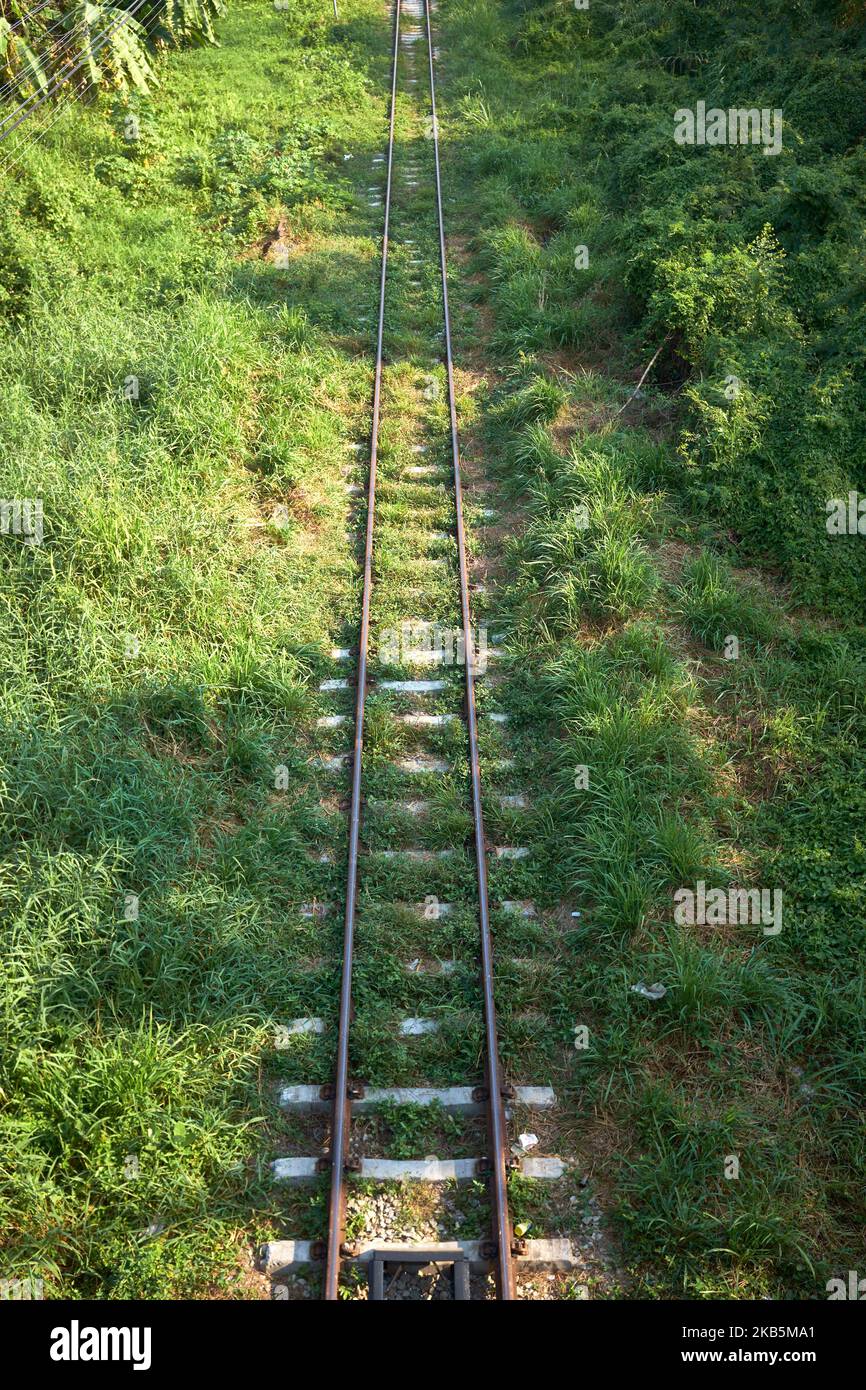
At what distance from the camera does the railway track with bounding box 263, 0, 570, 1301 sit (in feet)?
15.8

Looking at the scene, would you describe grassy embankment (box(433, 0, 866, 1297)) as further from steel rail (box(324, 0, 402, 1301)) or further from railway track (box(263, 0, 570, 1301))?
steel rail (box(324, 0, 402, 1301))

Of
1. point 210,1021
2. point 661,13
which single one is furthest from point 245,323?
point 661,13

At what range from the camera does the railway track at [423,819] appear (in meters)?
4.83

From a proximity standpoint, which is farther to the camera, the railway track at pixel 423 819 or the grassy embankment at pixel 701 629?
the grassy embankment at pixel 701 629

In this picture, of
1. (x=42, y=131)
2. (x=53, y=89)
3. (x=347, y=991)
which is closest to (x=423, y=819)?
(x=347, y=991)

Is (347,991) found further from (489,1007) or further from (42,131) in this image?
(42,131)

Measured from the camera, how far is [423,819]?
699 cm

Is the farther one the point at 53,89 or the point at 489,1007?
the point at 53,89

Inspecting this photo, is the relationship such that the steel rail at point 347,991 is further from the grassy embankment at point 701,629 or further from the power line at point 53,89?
the power line at point 53,89

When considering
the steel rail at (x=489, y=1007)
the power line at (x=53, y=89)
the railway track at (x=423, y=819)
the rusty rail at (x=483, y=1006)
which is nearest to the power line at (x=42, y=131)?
the power line at (x=53, y=89)

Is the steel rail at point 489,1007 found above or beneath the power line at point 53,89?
beneath

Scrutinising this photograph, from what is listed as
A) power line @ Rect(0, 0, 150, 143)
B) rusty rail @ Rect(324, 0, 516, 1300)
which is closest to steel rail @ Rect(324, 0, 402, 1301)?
rusty rail @ Rect(324, 0, 516, 1300)

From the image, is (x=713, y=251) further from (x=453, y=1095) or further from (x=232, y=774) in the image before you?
(x=453, y=1095)

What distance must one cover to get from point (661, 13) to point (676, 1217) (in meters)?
21.9
